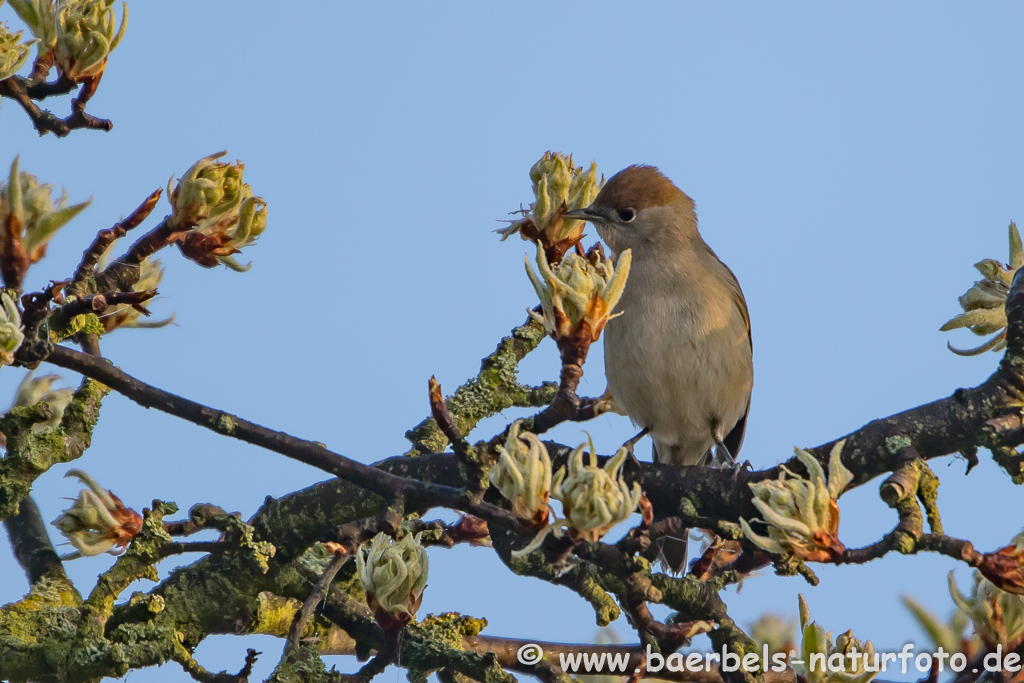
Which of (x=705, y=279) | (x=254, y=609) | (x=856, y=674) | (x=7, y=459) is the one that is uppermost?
(x=705, y=279)

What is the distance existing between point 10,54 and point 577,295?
1842 mm

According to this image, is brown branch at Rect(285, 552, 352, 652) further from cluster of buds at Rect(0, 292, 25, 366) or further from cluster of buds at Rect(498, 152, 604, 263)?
cluster of buds at Rect(498, 152, 604, 263)

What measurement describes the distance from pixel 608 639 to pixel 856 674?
1.56 metres

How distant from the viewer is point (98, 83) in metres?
3.23

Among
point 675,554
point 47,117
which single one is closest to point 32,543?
point 47,117

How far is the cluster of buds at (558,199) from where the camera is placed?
323cm

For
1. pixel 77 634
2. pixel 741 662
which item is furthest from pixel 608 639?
pixel 77 634

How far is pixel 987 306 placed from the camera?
326 cm

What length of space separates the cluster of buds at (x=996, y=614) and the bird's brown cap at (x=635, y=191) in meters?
3.50

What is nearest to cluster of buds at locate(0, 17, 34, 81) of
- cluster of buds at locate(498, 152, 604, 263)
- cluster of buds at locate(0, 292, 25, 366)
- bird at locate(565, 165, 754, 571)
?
cluster of buds at locate(0, 292, 25, 366)

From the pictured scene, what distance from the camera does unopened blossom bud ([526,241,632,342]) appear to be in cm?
235

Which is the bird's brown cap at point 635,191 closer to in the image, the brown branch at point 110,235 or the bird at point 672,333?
the bird at point 672,333

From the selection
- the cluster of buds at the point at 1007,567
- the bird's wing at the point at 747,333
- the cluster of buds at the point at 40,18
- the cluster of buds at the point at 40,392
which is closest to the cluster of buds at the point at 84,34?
the cluster of buds at the point at 40,18

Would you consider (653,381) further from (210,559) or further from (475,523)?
(210,559)
